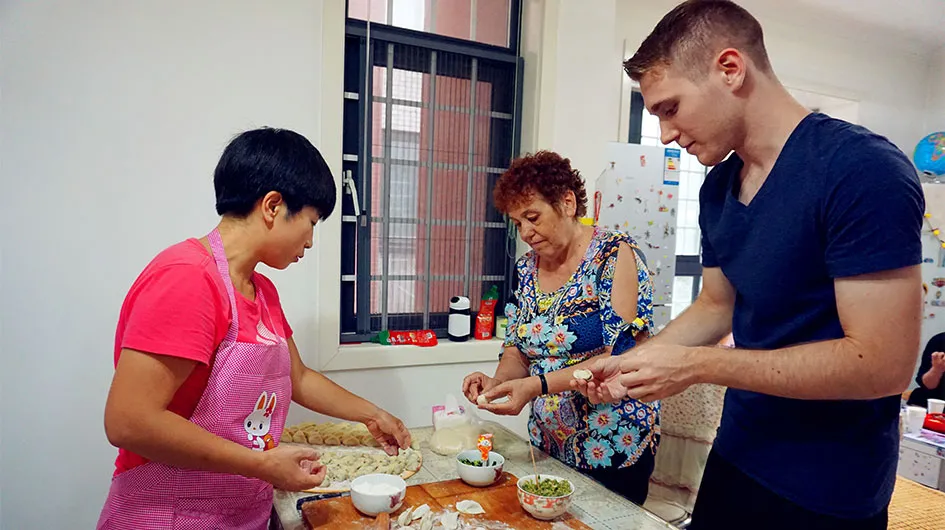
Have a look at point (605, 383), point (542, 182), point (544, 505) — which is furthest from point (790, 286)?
point (542, 182)

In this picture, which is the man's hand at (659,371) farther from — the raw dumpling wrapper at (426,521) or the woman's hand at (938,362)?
the woman's hand at (938,362)

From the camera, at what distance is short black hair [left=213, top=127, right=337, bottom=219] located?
121 centimetres

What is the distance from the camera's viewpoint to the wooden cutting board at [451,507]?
122cm

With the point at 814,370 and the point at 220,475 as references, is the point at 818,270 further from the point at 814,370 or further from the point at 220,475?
the point at 220,475

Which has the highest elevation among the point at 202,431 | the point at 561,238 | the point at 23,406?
the point at 561,238

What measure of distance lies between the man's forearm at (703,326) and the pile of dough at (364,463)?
756mm

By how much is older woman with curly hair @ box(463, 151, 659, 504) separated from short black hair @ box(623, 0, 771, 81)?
0.73 m

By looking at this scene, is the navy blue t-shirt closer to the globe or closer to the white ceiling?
the white ceiling

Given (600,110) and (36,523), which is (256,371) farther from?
(600,110)

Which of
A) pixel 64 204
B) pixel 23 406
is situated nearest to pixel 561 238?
pixel 64 204

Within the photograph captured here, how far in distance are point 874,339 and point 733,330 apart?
36cm

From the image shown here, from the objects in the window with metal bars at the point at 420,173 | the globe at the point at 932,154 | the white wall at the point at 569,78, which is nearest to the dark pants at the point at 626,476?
the window with metal bars at the point at 420,173

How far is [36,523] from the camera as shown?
2.06 meters

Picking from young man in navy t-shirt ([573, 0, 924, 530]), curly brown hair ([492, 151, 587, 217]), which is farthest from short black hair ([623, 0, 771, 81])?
curly brown hair ([492, 151, 587, 217])
